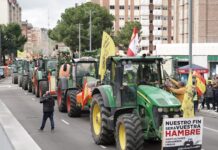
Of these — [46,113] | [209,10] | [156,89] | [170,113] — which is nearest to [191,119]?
[170,113]

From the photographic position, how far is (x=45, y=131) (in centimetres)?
1791

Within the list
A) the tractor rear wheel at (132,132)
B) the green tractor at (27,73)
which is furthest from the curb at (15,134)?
the green tractor at (27,73)

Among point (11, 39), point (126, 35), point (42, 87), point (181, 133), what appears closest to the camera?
point (181, 133)

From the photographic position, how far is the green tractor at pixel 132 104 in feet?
40.3

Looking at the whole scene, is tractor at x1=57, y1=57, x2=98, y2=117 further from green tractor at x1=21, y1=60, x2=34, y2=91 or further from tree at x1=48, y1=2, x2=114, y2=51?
tree at x1=48, y1=2, x2=114, y2=51

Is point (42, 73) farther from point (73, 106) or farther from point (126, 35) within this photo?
point (126, 35)

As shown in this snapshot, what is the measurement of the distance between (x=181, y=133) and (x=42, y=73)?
2118 centimetres

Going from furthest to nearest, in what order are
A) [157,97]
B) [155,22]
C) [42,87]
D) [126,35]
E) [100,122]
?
1. [155,22]
2. [126,35]
3. [42,87]
4. [100,122]
5. [157,97]

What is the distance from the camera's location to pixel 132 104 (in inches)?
527

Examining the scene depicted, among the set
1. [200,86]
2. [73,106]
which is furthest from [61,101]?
[200,86]

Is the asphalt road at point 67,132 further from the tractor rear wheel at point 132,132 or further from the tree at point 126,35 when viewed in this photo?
the tree at point 126,35

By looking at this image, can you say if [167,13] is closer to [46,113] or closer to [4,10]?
[4,10]

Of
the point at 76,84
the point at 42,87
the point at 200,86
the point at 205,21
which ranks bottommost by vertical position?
the point at 42,87

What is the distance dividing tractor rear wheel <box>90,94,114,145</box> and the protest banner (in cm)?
277
